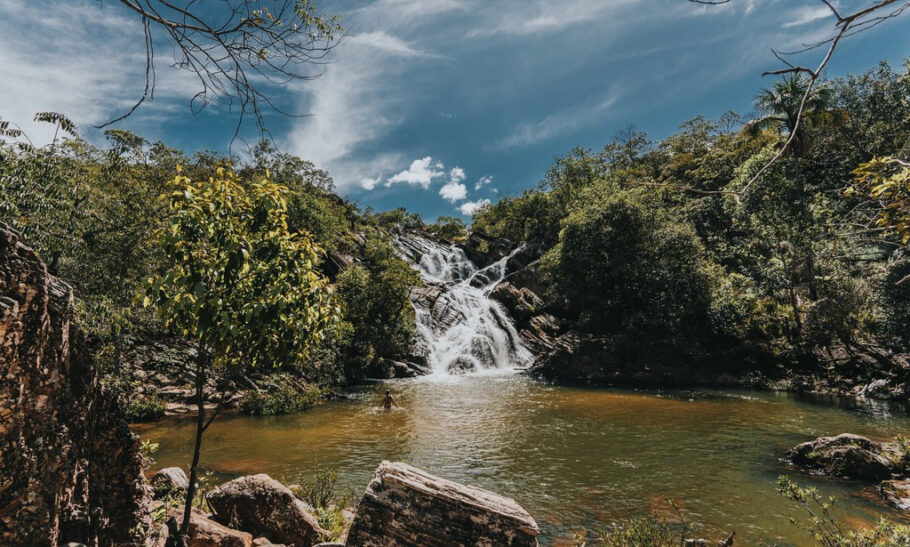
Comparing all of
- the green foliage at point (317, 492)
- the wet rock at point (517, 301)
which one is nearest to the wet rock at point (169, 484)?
the green foliage at point (317, 492)

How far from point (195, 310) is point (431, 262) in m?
47.4

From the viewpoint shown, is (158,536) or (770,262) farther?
(770,262)

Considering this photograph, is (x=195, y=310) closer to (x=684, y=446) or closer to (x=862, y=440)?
(x=684, y=446)

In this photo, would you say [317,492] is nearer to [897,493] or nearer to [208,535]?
[208,535]

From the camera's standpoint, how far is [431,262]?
2041 inches

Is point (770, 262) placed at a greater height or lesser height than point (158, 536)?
greater

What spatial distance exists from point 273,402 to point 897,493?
20642 millimetres

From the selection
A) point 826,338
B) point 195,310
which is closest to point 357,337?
point 195,310

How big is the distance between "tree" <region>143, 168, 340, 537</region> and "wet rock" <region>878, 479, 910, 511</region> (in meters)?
12.4

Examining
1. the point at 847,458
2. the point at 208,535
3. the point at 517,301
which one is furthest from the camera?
the point at 517,301

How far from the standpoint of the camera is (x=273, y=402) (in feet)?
60.9

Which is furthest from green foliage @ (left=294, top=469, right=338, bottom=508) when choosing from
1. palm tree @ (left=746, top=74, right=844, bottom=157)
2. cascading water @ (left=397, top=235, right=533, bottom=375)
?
palm tree @ (left=746, top=74, right=844, bottom=157)

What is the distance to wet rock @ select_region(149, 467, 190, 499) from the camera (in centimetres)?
698

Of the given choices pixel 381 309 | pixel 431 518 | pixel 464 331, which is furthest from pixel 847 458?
pixel 464 331
